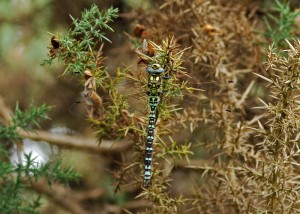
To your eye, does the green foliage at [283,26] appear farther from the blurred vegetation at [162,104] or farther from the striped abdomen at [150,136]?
the striped abdomen at [150,136]

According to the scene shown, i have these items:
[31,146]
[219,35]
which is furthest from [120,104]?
[31,146]

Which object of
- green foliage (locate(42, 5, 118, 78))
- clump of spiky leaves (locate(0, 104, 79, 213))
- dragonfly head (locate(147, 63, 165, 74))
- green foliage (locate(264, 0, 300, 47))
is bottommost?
clump of spiky leaves (locate(0, 104, 79, 213))

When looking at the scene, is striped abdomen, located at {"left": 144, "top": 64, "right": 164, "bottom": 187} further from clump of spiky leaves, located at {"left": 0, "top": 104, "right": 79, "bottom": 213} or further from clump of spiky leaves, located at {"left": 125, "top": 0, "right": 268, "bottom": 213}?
clump of spiky leaves, located at {"left": 0, "top": 104, "right": 79, "bottom": 213}

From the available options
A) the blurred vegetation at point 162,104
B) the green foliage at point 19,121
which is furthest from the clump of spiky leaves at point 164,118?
the green foliage at point 19,121

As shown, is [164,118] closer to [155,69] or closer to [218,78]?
[155,69]

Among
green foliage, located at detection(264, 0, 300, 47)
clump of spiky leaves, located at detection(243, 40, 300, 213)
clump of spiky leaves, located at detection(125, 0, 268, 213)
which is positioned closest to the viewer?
clump of spiky leaves, located at detection(243, 40, 300, 213)

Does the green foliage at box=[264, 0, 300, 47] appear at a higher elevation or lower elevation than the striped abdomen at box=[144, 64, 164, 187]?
higher

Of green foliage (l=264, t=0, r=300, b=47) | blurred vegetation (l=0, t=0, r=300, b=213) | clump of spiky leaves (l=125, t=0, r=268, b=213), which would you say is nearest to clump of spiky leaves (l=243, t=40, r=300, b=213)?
blurred vegetation (l=0, t=0, r=300, b=213)

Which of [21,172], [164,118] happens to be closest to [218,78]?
[164,118]
